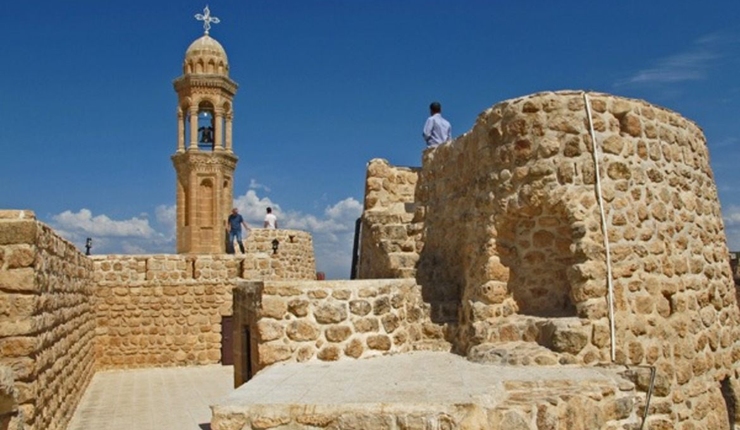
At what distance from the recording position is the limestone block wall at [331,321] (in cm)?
709

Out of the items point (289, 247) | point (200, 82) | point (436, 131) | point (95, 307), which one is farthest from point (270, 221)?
point (436, 131)

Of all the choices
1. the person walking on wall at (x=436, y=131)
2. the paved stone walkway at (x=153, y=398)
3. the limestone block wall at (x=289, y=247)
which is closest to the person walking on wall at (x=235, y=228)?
the limestone block wall at (x=289, y=247)

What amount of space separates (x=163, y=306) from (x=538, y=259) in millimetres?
→ 11646

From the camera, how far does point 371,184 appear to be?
10.1 metres

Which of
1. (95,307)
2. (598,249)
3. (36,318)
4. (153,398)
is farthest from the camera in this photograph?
(95,307)

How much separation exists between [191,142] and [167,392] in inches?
523

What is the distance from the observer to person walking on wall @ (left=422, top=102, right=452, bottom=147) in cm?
1018

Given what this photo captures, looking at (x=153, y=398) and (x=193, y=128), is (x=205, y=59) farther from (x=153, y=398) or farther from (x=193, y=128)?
(x=153, y=398)

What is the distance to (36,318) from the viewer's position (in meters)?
7.58

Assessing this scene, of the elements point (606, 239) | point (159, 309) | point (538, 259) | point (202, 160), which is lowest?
point (159, 309)

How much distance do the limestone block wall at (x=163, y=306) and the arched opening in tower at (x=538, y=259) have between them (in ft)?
36.2

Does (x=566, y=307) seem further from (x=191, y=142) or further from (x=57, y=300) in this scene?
(x=191, y=142)

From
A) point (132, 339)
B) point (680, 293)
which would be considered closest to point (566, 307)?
point (680, 293)

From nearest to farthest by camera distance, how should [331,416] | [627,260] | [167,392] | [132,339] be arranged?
1. [331,416]
2. [627,260]
3. [167,392]
4. [132,339]
